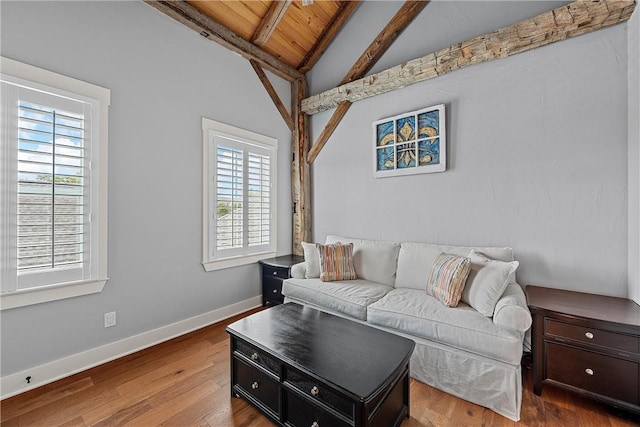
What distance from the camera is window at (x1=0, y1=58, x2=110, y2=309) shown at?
1.90 m

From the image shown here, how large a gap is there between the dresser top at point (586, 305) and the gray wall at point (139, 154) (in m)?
2.96

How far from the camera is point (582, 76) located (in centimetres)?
229

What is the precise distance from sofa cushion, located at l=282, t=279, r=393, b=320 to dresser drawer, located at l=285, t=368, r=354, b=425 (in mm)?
985

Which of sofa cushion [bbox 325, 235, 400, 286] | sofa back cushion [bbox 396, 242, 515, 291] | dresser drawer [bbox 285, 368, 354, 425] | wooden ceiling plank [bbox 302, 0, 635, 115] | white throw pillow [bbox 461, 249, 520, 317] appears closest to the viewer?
dresser drawer [bbox 285, 368, 354, 425]

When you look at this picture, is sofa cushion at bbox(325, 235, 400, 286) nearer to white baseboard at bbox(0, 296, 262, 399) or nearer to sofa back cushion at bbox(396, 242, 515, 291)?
sofa back cushion at bbox(396, 242, 515, 291)

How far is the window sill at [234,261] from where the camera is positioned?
10.2 feet

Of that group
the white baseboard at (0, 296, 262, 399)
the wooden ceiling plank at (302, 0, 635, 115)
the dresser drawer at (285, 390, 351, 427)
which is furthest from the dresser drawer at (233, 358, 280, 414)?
the wooden ceiling plank at (302, 0, 635, 115)

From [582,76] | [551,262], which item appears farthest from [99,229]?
[582,76]

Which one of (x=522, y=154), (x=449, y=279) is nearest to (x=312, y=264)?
(x=449, y=279)

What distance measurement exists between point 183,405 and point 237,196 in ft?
6.99

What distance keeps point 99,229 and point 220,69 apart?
2.10 m

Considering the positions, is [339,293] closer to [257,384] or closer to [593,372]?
[257,384]

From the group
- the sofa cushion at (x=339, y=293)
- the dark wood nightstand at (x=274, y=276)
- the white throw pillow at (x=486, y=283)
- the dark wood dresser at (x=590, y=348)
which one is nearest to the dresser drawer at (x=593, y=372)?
the dark wood dresser at (x=590, y=348)

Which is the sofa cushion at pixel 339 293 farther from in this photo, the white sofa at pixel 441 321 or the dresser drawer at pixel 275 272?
the dresser drawer at pixel 275 272
